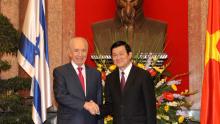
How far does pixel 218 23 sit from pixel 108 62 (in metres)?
1.51

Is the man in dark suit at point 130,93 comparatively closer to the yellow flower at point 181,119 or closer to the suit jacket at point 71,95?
the suit jacket at point 71,95

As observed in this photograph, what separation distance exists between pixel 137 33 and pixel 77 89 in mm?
2415

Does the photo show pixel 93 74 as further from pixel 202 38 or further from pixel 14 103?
pixel 202 38

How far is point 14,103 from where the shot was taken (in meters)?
3.93

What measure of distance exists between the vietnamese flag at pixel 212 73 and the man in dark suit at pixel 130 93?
52cm

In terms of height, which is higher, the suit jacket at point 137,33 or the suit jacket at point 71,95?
the suit jacket at point 137,33

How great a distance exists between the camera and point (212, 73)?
145 inches

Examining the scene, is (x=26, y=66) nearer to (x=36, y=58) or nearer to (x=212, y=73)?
(x=36, y=58)

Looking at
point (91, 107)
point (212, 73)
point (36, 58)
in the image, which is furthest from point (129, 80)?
point (36, 58)

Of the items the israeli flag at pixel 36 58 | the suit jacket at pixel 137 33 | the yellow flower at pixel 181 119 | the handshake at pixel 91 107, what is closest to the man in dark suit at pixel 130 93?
the handshake at pixel 91 107

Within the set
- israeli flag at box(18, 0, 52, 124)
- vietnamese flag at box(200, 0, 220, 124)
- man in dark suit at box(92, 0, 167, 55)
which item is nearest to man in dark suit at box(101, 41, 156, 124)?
vietnamese flag at box(200, 0, 220, 124)

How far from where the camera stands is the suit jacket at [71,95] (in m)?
3.41

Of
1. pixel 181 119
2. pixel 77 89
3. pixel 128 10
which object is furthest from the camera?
pixel 128 10

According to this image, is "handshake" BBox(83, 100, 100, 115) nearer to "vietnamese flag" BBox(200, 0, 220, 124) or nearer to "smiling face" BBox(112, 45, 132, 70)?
"smiling face" BBox(112, 45, 132, 70)
